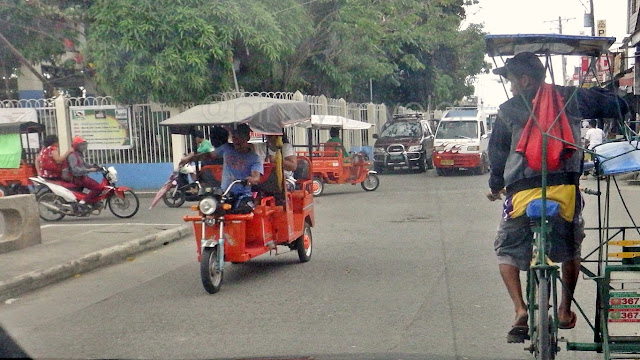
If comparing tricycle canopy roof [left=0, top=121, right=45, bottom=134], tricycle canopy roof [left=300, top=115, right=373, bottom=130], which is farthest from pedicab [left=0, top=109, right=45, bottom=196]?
tricycle canopy roof [left=300, top=115, right=373, bottom=130]

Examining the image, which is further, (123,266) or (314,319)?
(123,266)

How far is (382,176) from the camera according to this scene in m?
23.5

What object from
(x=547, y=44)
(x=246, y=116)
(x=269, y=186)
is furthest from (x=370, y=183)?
(x=547, y=44)

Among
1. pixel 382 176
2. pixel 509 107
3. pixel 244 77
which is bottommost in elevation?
pixel 382 176

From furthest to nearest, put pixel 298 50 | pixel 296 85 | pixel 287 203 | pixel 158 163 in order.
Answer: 1. pixel 296 85
2. pixel 298 50
3. pixel 158 163
4. pixel 287 203

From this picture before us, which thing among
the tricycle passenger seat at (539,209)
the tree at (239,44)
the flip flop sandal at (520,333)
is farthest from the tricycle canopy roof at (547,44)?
the tree at (239,44)

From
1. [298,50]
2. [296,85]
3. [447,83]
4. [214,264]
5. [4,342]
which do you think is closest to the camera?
[4,342]

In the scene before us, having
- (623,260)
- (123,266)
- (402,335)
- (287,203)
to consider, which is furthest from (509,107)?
(123,266)

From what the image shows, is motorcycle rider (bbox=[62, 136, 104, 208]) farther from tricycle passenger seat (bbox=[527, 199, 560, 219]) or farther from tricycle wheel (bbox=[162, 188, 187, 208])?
tricycle passenger seat (bbox=[527, 199, 560, 219])

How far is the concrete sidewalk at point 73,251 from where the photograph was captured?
793 centimetres

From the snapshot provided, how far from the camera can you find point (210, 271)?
718 centimetres

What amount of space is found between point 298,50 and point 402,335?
53.5 feet

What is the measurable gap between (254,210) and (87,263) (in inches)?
94.0

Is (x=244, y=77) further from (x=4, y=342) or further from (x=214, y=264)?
(x=4, y=342)
